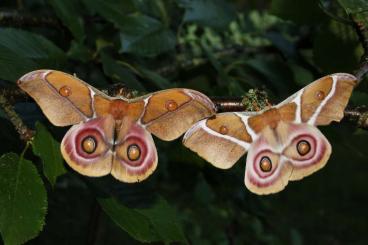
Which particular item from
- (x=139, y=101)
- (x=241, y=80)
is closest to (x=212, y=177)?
(x=241, y=80)

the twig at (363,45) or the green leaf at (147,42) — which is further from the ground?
the twig at (363,45)

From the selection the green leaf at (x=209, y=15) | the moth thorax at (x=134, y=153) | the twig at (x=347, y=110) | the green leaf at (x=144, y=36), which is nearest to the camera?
the moth thorax at (x=134, y=153)

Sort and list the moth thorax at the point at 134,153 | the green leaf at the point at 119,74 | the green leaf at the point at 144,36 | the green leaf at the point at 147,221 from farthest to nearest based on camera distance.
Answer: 1. the green leaf at the point at 144,36
2. the green leaf at the point at 119,74
3. the green leaf at the point at 147,221
4. the moth thorax at the point at 134,153

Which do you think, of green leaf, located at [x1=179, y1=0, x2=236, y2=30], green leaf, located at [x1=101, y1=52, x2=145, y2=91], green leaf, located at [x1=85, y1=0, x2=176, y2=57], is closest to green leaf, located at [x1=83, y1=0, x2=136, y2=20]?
green leaf, located at [x1=85, y1=0, x2=176, y2=57]

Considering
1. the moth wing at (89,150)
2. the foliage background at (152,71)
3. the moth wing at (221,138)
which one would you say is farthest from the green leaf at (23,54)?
the moth wing at (221,138)

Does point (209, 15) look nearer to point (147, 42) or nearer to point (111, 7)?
point (147, 42)

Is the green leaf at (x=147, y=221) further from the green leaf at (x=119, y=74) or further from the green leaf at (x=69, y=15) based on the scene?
the green leaf at (x=69, y=15)
